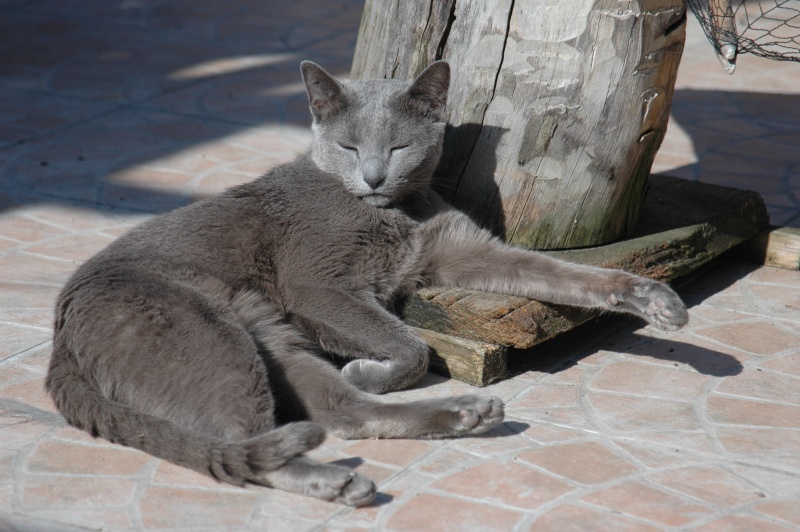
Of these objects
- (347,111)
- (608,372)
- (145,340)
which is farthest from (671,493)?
(347,111)

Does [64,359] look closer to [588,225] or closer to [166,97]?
[588,225]

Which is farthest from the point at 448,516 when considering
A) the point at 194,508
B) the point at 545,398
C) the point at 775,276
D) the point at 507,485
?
the point at 775,276

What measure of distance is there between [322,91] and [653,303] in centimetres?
126

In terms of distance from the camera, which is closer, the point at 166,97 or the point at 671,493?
the point at 671,493

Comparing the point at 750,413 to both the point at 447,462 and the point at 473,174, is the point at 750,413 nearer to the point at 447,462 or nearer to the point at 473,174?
the point at 447,462

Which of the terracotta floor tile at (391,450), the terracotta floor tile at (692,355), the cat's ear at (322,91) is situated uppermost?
the cat's ear at (322,91)

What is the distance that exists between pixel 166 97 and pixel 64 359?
354cm

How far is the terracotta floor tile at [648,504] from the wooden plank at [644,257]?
0.67 meters

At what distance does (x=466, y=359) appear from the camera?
9.02ft

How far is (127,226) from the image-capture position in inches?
153

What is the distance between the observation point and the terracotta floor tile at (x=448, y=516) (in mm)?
2035

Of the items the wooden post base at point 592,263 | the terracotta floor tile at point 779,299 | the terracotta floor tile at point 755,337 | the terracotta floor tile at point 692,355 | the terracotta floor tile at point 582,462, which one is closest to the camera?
the terracotta floor tile at point 582,462

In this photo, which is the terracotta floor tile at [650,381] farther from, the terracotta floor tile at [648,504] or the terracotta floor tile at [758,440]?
the terracotta floor tile at [648,504]

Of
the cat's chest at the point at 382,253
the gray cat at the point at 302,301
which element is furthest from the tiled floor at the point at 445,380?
the cat's chest at the point at 382,253
